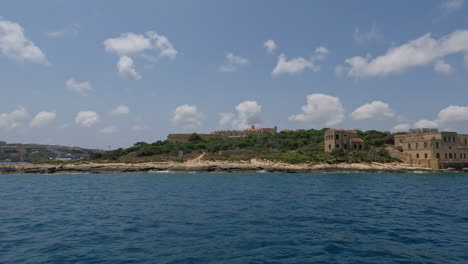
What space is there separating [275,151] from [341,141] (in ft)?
61.8

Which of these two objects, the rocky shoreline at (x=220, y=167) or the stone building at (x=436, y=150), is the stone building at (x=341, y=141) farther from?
the stone building at (x=436, y=150)

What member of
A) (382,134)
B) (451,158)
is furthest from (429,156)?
(382,134)

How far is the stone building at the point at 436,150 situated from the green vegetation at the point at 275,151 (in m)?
5.13

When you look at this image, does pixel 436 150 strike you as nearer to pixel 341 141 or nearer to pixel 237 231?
pixel 341 141

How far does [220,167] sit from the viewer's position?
69.1 metres

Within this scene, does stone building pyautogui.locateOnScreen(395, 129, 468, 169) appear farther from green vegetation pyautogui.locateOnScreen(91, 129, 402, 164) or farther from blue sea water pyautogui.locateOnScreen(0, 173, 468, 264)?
blue sea water pyautogui.locateOnScreen(0, 173, 468, 264)

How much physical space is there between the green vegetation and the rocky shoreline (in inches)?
146

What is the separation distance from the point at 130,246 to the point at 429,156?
74.8 meters

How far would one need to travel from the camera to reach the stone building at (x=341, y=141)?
80062mm

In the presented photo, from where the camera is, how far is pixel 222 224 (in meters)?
16.5

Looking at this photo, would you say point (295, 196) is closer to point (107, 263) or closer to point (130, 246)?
point (130, 246)

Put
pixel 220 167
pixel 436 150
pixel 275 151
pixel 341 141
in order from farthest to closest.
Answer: pixel 275 151, pixel 341 141, pixel 220 167, pixel 436 150

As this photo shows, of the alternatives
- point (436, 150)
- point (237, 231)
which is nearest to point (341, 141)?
point (436, 150)

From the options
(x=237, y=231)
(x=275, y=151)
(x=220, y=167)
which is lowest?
(x=237, y=231)
